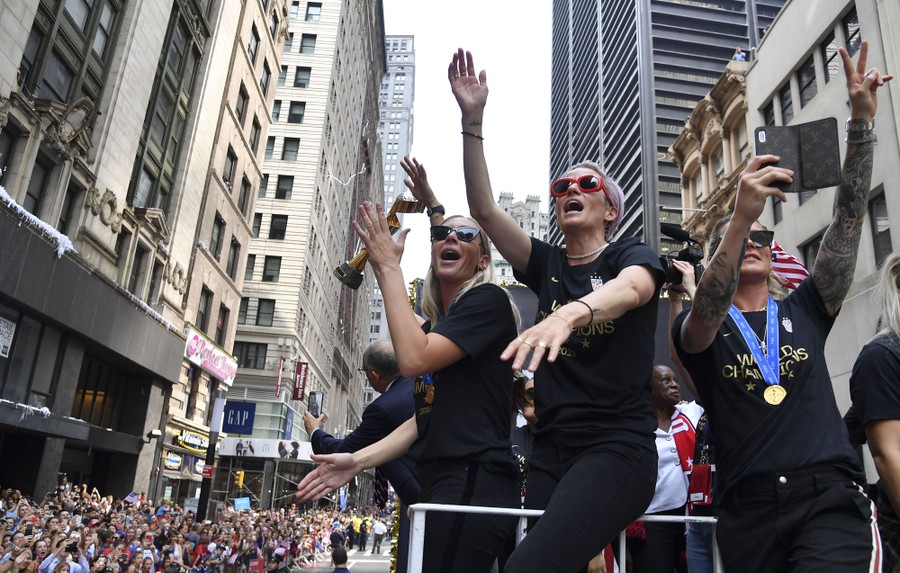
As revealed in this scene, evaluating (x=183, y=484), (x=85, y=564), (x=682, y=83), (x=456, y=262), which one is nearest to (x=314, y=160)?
(x=183, y=484)

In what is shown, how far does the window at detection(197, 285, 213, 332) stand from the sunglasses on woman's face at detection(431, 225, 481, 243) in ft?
104

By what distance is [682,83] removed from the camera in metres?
94.3

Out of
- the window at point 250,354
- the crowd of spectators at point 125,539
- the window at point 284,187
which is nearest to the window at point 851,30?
the crowd of spectators at point 125,539

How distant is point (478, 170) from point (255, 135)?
1561 inches

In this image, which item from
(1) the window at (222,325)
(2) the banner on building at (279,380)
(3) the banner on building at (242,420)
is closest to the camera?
(3) the banner on building at (242,420)

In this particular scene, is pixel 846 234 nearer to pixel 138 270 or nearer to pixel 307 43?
pixel 138 270

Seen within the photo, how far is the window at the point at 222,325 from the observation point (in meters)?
35.8

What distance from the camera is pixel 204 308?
33531 mm

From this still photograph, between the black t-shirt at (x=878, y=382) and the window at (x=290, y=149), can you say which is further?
the window at (x=290, y=149)

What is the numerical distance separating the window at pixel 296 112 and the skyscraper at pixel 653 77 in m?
42.1

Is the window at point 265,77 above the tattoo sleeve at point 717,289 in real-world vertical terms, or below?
above

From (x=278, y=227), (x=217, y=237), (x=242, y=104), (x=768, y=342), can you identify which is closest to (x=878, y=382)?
(x=768, y=342)

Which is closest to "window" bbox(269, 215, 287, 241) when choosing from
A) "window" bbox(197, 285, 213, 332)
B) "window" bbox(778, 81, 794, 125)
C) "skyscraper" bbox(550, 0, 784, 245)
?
"window" bbox(197, 285, 213, 332)

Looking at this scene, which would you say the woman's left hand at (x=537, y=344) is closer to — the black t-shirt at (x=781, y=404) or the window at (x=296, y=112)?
the black t-shirt at (x=781, y=404)
